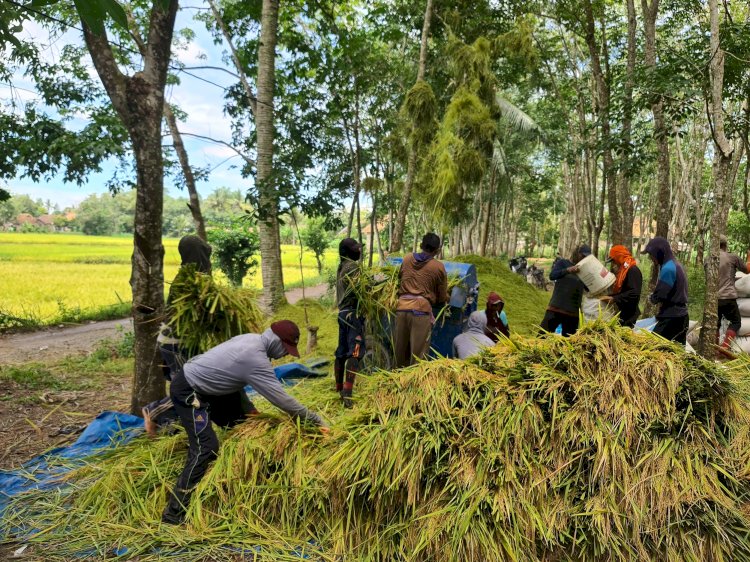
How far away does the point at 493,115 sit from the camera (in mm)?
10766

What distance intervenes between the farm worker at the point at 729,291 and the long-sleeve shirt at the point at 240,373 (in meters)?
5.55

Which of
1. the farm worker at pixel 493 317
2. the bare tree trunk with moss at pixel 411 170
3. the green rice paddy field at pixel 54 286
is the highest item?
the bare tree trunk with moss at pixel 411 170

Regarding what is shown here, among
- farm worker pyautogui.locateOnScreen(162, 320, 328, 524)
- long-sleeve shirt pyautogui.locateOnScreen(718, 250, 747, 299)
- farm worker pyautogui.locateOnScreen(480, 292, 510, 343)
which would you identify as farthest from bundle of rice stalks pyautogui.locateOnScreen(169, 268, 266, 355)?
long-sleeve shirt pyautogui.locateOnScreen(718, 250, 747, 299)

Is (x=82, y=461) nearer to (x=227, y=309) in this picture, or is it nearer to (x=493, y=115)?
(x=227, y=309)

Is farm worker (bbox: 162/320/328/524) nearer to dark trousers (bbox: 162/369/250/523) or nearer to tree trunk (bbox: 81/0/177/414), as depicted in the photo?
dark trousers (bbox: 162/369/250/523)

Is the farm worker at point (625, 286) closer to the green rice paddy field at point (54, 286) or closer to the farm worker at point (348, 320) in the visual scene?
the farm worker at point (348, 320)

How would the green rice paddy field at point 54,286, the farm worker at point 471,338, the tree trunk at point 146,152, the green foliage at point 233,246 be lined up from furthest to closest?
the green foliage at point 233,246, the green rice paddy field at point 54,286, the farm worker at point 471,338, the tree trunk at point 146,152

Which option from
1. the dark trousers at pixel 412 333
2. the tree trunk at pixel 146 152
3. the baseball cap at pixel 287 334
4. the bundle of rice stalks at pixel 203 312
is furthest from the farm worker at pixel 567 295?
the tree trunk at pixel 146 152

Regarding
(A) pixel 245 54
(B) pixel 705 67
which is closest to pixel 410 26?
(A) pixel 245 54

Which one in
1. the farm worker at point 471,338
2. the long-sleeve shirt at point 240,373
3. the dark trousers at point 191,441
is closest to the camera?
the dark trousers at point 191,441

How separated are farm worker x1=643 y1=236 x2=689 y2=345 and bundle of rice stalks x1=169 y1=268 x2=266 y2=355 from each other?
12.4 ft

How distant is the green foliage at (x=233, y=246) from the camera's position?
47.7ft

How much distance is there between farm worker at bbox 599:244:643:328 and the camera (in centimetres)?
516

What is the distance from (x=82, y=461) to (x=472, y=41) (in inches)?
434
